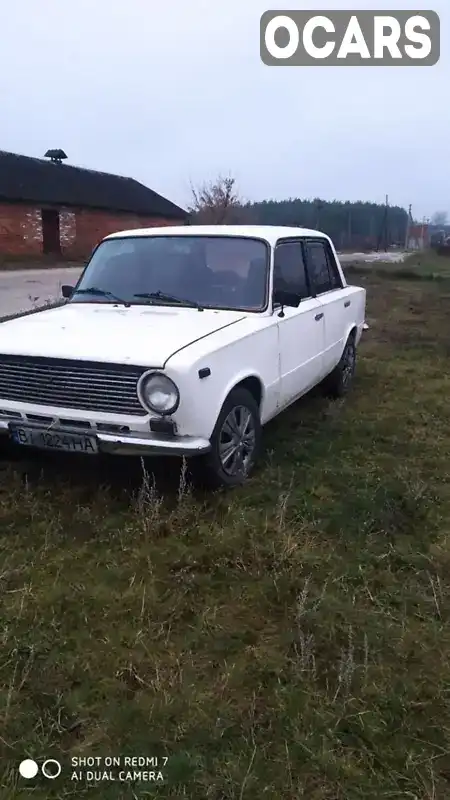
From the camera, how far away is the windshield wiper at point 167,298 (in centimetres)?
424

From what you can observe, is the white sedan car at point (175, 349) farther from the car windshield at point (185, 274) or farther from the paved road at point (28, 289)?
the paved road at point (28, 289)

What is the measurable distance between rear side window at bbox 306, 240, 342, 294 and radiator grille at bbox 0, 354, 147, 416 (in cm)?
259

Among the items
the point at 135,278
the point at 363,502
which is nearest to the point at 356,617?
the point at 363,502

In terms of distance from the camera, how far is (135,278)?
4.53 metres

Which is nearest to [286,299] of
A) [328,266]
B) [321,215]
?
[328,266]

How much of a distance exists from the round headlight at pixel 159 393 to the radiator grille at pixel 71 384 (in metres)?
0.05

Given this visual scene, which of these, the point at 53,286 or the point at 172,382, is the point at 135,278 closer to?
the point at 172,382

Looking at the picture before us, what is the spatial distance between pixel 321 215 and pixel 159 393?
67939mm

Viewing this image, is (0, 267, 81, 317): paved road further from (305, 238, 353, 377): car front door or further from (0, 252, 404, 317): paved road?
(305, 238, 353, 377): car front door

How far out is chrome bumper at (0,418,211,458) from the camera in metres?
3.30

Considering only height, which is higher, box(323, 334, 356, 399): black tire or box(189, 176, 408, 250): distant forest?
box(189, 176, 408, 250): distant forest

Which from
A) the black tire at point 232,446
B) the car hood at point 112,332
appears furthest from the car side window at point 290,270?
the black tire at point 232,446

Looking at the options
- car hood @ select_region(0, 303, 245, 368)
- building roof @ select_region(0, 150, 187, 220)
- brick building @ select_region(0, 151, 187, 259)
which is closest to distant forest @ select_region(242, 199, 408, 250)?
building roof @ select_region(0, 150, 187, 220)

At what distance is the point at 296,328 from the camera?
4625 millimetres
